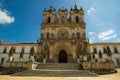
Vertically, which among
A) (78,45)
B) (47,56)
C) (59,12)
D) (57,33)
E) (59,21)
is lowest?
(47,56)

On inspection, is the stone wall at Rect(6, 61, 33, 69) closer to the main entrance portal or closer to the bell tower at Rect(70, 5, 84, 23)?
the main entrance portal

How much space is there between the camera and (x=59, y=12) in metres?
36.3

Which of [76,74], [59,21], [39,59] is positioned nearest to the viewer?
[76,74]

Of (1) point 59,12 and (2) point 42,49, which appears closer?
(2) point 42,49

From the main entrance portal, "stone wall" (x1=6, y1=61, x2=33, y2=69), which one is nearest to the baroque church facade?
the main entrance portal

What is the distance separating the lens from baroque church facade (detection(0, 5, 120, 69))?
30562 mm

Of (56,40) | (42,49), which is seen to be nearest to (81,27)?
(56,40)

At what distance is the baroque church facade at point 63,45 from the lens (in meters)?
30.6

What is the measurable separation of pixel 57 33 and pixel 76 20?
22.1 ft

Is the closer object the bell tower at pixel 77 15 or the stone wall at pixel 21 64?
the stone wall at pixel 21 64

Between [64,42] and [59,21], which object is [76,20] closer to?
[59,21]

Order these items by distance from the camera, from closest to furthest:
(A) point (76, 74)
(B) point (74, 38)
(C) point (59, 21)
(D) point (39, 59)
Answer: (A) point (76, 74) → (D) point (39, 59) → (B) point (74, 38) → (C) point (59, 21)

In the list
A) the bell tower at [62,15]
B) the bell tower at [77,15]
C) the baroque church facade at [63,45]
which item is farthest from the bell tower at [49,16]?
the bell tower at [77,15]

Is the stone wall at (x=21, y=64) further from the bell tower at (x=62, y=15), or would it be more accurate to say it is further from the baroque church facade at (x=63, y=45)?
the bell tower at (x=62, y=15)
